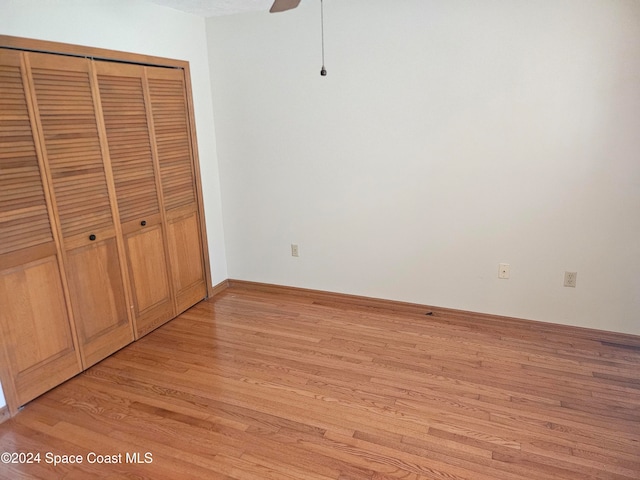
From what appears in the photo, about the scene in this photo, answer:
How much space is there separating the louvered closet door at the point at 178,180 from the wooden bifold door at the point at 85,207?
1 cm

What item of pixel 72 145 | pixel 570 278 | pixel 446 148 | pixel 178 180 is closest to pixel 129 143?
pixel 72 145

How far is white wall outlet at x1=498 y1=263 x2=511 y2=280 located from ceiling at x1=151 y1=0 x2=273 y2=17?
8.09 ft

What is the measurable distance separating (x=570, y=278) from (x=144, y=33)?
10.9 ft

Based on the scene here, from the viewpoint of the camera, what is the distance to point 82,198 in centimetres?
254

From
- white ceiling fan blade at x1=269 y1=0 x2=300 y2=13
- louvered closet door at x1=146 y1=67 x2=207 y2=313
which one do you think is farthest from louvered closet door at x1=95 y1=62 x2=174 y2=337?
white ceiling fan blade at x1=269 y1=0 x2=300 y2=13

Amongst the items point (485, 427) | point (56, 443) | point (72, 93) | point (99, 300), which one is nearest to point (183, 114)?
point (72, 93)

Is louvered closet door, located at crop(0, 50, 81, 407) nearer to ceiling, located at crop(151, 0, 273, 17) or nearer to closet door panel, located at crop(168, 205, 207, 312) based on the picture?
closet door panel, located at crop(168, 205, 207, 312)

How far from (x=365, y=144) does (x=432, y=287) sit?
1206 millimetres

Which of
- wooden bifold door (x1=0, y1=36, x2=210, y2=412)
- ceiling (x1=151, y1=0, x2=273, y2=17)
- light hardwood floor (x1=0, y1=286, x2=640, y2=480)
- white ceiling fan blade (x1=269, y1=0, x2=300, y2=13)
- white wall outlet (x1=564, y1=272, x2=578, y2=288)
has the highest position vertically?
ceiling (x1=151, y1=0, x2=273, y2=17)

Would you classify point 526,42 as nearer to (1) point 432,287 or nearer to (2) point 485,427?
(1) point 432,287

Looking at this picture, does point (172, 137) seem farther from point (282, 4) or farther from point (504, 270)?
point (504, 270)

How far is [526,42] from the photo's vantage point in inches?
106

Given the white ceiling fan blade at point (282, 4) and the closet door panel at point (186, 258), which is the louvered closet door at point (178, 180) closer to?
the closet door panel at point (186, 258)

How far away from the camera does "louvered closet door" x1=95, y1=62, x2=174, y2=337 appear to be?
2.71 m
